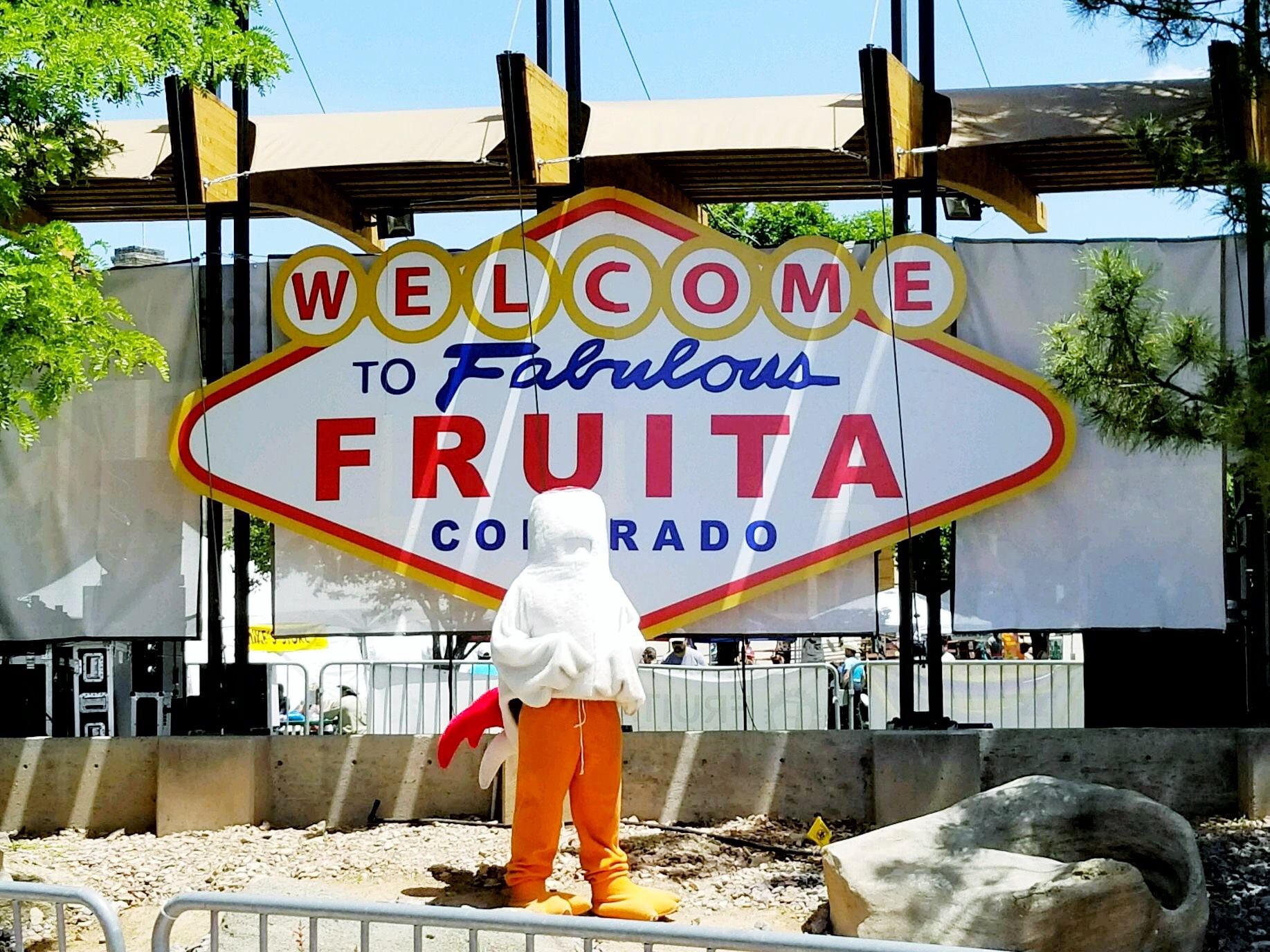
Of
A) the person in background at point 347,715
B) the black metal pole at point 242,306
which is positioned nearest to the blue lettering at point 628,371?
the black metal pole at point 242,306

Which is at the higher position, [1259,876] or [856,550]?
[856,550]

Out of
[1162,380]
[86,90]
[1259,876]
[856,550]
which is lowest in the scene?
[1259,876]

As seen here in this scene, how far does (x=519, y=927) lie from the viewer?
4398 millimetres

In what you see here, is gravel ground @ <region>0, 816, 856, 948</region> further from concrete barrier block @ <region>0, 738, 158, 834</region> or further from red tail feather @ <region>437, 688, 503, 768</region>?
red tail feather @ <region>437, 688, 503, 768</region>

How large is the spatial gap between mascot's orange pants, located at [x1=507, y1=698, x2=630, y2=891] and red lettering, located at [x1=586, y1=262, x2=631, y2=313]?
3.04 metres

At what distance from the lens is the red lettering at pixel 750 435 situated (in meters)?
9.58

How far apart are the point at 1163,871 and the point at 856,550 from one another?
290 centimetres

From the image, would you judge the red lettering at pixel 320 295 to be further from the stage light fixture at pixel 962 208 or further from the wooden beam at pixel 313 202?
the stage light fixture at pixel 962 208

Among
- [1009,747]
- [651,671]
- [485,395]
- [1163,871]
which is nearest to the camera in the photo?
[1163,871]

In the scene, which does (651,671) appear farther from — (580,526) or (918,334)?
(580,526)

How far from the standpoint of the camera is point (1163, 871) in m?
7.04

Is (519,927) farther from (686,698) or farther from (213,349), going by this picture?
(686,698)

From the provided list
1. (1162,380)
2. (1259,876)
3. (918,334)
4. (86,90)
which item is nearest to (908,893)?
(1259,876)

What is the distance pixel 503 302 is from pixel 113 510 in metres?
2.71
